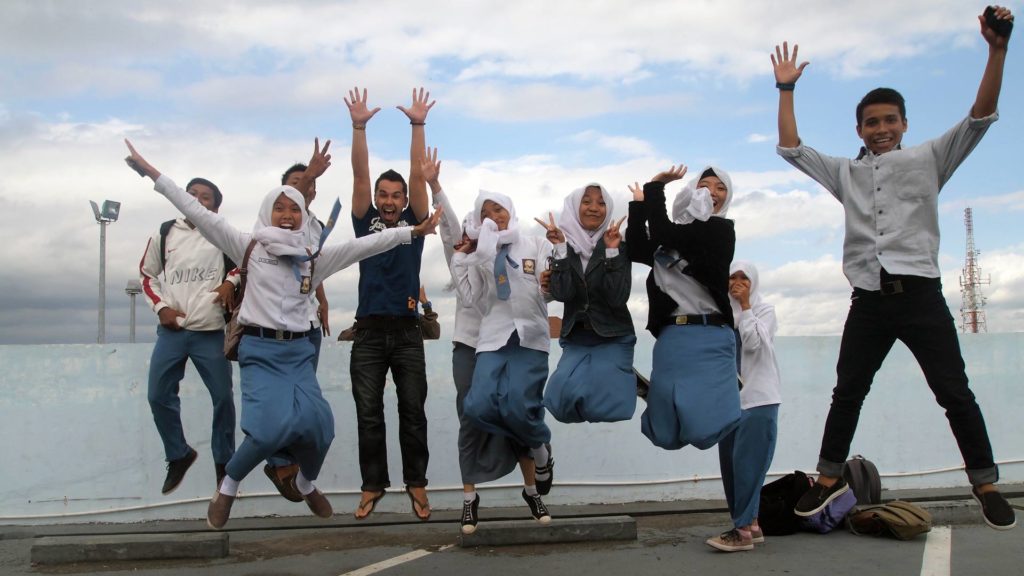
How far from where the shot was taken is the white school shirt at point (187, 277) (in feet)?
20.1

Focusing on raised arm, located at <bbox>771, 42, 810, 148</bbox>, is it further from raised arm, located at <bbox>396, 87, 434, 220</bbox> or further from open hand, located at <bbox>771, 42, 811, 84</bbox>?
raised arm, located at <bbox>396, 87, 434, 220</bbox>

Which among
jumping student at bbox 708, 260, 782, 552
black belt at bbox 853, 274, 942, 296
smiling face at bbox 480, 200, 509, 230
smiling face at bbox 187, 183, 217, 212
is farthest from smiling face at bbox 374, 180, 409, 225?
black belt at bbox 853, 274, 942, 296

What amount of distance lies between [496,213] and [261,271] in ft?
5.12

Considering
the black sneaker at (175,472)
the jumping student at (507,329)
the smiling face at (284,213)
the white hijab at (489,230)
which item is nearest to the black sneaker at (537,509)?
the jumping student at (507,329)

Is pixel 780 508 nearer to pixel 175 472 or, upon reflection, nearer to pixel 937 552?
pixel 937 552

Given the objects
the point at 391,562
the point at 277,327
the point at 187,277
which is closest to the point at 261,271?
the point at 277,327

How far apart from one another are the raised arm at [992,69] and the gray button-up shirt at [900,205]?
57 millimetres

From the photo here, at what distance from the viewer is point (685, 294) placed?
519 cm

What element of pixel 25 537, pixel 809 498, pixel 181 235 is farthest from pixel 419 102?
pixel 25 537

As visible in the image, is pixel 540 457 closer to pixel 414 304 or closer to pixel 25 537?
pixel 414 304

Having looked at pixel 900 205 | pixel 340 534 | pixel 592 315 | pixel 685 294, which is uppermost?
pixel 900 205

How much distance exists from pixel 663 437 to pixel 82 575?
3.53 metres

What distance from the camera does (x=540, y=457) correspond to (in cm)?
587

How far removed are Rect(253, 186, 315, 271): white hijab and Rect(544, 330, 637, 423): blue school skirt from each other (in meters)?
1.76
